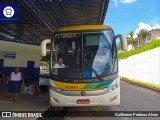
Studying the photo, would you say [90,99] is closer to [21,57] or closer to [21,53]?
[21,53]

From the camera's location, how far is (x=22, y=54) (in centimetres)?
2766

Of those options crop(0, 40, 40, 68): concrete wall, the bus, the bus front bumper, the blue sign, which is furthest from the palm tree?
the bus front bumper

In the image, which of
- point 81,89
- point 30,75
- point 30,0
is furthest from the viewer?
point 30,75

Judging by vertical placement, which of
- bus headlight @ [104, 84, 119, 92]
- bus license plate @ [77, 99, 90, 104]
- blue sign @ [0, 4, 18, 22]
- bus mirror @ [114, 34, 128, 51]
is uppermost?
blue sign @ [0, 4, 18, 22]

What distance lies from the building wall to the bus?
14.4 m

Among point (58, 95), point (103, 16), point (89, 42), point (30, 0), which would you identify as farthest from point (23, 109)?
point (103, 16)

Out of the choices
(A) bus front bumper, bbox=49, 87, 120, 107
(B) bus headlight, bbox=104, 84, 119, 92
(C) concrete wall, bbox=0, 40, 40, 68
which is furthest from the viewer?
(C) concrete wall, bbox=0, 40, 40, 68

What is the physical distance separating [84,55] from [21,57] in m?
17.3

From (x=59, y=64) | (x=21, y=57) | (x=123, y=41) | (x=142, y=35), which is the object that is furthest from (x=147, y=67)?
(x=142, y=35)

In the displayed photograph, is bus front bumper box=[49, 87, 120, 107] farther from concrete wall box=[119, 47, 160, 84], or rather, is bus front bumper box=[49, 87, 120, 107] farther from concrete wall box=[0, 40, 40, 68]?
concrete wall box=[119, 47, 160, 84]

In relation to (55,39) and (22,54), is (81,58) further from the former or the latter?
(22,54)

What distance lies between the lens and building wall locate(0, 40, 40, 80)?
84.8ft

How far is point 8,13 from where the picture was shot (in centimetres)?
1731

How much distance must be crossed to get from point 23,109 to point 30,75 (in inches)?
643
